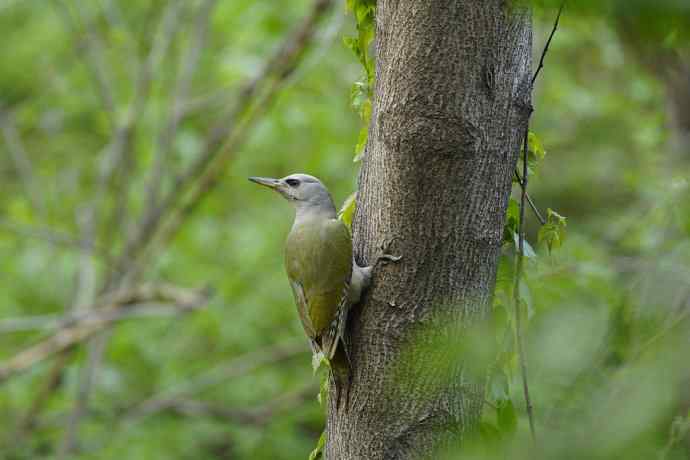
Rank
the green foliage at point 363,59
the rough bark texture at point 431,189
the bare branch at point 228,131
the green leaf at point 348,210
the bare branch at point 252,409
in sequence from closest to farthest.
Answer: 1. the rough bark texture at point 431,189
2. the green foliage at point 363,59
3. the green leaf at point 348,210
4. the bare branch at point 228,131
5. the bare branch at point 252,409

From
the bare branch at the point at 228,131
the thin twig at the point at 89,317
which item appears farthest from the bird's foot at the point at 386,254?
the thin twig at the point at 89,317

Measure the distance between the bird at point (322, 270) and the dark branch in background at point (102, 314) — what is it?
2312 mm

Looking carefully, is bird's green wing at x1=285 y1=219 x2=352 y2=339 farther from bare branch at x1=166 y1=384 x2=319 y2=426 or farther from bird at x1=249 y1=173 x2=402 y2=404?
bare branch at x1=166 y1=384 x2=319 y2=426

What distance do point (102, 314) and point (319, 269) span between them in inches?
117

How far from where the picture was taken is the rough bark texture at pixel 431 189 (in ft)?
5.98

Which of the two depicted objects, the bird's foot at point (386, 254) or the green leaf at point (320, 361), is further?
the green leaf at point (320, 361)

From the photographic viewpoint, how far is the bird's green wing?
7.65ft

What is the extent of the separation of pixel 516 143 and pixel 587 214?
23.7 feet

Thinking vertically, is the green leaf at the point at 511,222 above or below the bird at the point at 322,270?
above

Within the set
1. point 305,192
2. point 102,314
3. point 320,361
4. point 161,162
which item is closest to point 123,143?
point 161,162

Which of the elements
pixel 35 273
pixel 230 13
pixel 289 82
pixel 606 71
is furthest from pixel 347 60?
pixel 606 71

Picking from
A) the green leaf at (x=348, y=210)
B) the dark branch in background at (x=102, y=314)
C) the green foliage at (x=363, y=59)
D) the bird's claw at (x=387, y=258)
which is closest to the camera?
the bird's claw at (x=387, y=258)

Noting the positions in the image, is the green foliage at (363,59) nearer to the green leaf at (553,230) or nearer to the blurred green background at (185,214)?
the green leaf at (553,230)

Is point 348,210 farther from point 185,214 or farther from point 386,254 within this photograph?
point 185,214
